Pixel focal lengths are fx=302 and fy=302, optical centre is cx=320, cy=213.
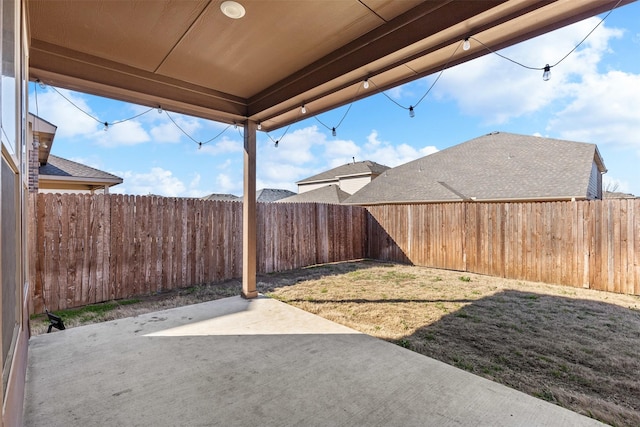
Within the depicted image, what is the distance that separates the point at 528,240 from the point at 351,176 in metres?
13.2

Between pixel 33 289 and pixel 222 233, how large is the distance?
2.81 meters

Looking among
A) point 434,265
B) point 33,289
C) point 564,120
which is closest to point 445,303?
point 434,265

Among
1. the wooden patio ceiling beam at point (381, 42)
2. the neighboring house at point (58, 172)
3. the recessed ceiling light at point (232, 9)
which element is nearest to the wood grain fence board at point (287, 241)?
the neighboring house at point (58, 172)

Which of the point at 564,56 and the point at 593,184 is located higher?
the point at 564,56

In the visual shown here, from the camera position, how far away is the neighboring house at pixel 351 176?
717 inches

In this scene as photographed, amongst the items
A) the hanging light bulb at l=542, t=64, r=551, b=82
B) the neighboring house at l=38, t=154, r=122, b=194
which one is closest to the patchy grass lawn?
the hanging light bulb at l=542, t=64, r=551, b=82

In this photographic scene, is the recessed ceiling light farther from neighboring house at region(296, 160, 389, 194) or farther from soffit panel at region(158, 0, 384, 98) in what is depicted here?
neighboring house at region(296, 160, 389, 194)

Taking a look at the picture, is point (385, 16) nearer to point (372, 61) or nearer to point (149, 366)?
point (372, 61)

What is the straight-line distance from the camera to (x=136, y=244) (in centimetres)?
491

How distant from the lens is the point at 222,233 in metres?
6.02

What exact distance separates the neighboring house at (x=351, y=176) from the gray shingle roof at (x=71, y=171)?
12827 mm

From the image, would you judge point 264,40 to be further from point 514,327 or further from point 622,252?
point 622,252

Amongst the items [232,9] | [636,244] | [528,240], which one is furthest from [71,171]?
[636,244]

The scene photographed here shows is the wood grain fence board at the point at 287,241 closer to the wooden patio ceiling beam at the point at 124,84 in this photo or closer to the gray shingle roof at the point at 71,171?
the wooden patio ceiling beam at the point at 124,84
